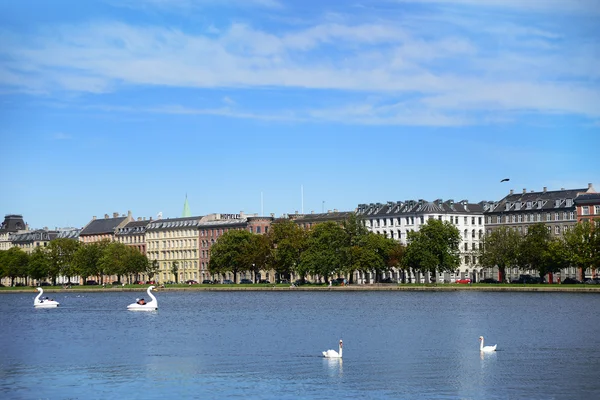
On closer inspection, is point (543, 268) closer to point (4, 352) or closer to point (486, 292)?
point (486, 292)

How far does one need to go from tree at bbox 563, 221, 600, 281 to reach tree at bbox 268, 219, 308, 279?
50.7m

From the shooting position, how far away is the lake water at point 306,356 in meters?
42.9

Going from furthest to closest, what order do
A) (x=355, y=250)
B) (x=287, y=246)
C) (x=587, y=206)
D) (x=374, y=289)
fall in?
(x=287, y=246), (x=587, y=206), (x=355, y=250), (x=374, y=289)

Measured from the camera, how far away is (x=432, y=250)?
538ft

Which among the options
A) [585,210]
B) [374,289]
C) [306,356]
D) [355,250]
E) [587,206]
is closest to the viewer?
[306,356]

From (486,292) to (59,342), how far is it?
89.5 meters

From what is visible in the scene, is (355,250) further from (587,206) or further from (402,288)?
(587,206)

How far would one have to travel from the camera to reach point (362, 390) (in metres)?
42.6

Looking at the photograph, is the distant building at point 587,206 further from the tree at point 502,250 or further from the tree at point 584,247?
the tree at point 584,247

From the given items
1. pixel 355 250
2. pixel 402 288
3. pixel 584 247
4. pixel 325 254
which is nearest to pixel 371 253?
pixel 355 250

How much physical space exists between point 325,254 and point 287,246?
15.9 meters

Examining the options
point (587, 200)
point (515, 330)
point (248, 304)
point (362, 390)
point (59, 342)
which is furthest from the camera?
point (587, 200)

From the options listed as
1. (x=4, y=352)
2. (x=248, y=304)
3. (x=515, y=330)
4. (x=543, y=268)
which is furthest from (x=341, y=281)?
(x=4, y=352)

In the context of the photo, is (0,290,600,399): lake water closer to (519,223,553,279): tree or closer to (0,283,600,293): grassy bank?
(0,283,600,293): grassy bank
